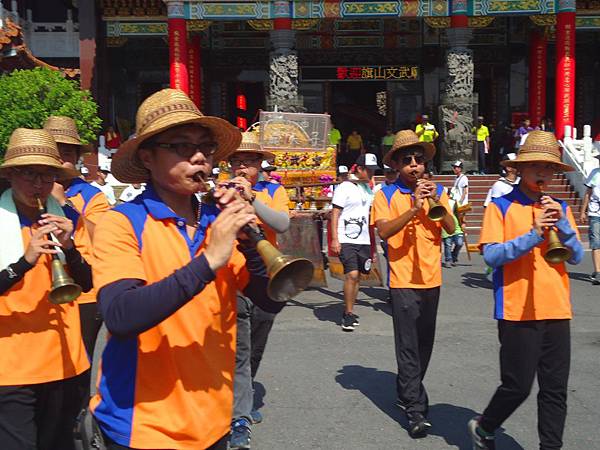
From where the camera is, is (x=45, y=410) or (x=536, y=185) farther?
(x=536, y=185)

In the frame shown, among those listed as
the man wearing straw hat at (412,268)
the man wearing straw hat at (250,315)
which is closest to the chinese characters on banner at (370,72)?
the man wearing straw hat at (250,315)

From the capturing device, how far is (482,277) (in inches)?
411

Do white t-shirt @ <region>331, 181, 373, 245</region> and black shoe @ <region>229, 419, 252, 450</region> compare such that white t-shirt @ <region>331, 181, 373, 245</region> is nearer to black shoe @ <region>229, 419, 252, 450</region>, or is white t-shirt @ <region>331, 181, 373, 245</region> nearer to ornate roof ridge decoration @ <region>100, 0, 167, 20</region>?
black shoe @ <region>229, 419, 252, 450</region>

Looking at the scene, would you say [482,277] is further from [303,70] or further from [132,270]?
[303,70]

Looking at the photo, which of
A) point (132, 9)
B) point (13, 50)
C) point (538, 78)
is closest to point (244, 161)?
point (13, 50)

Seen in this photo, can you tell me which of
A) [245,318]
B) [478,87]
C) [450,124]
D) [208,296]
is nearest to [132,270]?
[208,296]

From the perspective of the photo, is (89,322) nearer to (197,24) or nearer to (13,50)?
(13,50)

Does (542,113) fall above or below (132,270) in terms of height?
above

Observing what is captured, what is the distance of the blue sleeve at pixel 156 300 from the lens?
78.1 inches

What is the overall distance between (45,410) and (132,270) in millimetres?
1395

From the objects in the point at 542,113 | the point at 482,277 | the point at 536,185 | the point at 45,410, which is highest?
the point at 542,113

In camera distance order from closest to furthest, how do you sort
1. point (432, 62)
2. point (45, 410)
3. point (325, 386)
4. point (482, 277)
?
point (45, 410), point (325, 386), point (482, 277), point (432, 62)

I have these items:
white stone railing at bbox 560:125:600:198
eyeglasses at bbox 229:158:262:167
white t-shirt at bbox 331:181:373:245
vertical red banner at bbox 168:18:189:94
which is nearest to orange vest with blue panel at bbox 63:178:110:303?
eyeglasses at bbox 229:158:262:167

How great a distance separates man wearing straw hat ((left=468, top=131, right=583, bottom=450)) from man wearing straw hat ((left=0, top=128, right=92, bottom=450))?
2.18m
